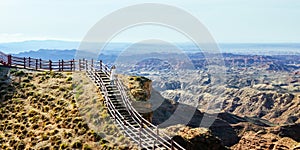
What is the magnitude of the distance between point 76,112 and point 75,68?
1113 cm

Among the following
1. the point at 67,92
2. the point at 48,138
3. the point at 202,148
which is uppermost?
the point at 67,92

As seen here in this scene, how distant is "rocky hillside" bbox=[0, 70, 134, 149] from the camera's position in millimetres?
27203

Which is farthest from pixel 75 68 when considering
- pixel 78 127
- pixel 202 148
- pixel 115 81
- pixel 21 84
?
pixel 202 148

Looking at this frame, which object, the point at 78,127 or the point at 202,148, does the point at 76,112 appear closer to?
the point at 78,127

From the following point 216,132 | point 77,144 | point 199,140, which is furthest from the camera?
point 216,132

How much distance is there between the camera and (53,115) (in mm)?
31391

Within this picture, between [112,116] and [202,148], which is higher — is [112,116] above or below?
above

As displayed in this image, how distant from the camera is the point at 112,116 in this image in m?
29.0

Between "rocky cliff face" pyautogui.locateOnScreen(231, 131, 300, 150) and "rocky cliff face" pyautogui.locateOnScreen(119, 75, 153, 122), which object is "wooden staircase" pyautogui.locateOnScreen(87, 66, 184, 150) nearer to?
"rocky cliff face" pyautogui.locateOnScreen(119, 75, 153, 122)

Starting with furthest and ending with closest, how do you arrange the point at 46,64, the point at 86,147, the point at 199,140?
1. the point at 199,140
2. the point at 46,64
3. the point at 86,147

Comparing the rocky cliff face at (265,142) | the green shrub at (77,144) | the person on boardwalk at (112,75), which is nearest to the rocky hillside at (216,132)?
the rocky cliff face at (265,142)

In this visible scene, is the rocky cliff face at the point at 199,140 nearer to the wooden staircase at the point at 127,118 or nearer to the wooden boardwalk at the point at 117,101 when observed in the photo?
the wooden boardwalk at the point at 117,101

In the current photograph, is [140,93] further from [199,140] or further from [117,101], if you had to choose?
[199,140]

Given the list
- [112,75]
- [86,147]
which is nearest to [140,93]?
[112,75]
